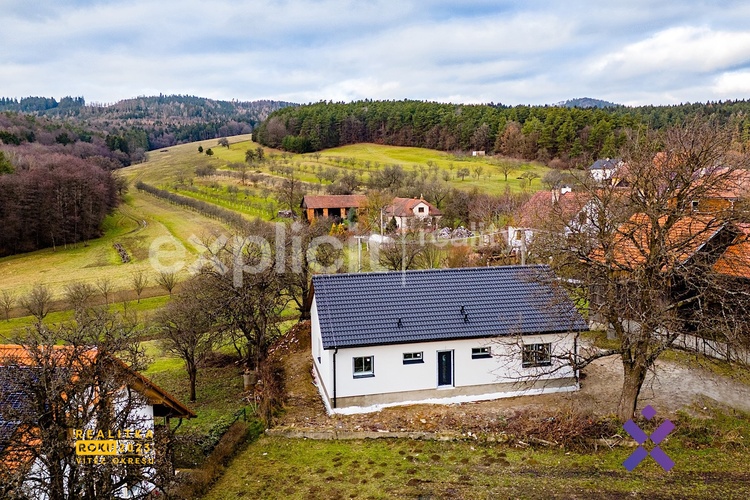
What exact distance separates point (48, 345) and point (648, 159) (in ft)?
54.5

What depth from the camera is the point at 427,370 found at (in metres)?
19.5

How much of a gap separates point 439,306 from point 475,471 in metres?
7.33

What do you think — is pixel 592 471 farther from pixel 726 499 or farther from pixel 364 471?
pixel 364 471

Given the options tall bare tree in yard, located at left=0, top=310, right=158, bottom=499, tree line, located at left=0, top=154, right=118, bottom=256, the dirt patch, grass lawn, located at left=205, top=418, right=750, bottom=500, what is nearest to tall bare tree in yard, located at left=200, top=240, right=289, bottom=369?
the dirt patch

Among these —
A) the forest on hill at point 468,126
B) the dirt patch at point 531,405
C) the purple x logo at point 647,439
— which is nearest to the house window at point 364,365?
the dirt patch at point 531,405

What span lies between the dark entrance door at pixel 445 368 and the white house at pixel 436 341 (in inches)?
1.5

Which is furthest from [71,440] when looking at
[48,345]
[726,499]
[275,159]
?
[275,159]

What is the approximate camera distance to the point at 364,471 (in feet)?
48.4

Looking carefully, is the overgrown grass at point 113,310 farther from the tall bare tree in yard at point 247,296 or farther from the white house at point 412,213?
the white house at point 412,213

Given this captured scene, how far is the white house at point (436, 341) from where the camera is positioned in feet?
62.6

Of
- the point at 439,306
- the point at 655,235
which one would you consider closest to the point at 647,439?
the point at 655,235

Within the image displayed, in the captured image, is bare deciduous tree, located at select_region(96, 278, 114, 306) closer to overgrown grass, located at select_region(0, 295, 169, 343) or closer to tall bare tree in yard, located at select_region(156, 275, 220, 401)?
overgrown grass, located at select_region(0, 295, 169, 343)

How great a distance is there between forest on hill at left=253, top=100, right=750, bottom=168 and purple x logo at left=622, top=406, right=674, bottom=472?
81953mm

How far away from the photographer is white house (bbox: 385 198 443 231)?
55656 mm
